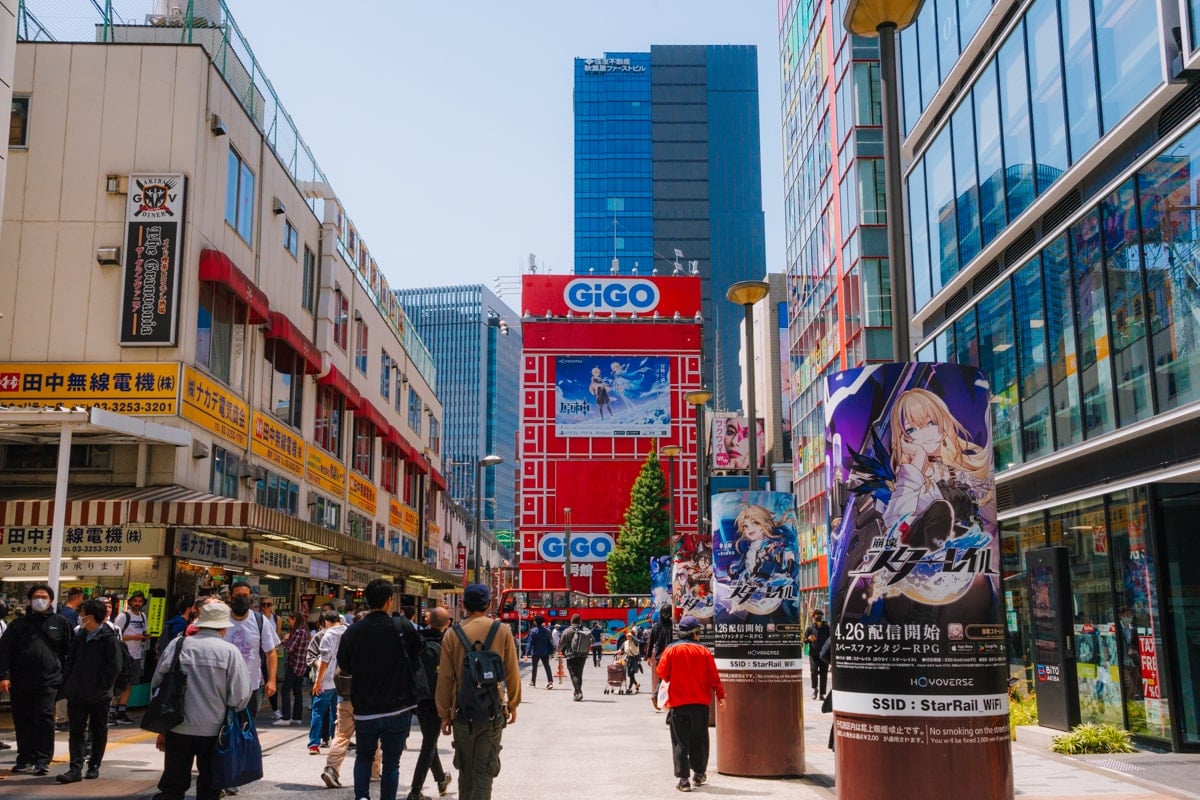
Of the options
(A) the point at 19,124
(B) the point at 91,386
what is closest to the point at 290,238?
(A) the point at 19,124

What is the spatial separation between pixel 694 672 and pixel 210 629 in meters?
5.05

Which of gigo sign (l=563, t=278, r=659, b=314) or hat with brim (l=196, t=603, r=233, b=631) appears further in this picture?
gigo sign (l=563, t=278, r=659, b=314)

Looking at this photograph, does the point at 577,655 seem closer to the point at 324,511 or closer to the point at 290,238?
the point at 324,511

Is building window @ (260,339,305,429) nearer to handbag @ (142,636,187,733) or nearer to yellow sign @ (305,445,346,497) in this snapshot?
yellow sign @ (305,445,346,497)

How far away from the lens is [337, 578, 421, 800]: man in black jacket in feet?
28.5

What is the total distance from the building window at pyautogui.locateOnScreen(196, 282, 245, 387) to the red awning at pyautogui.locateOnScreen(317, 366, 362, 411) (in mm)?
6989

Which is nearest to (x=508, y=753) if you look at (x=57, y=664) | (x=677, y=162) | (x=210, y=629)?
(x=57, y=664)

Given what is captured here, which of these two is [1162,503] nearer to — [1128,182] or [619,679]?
[1128,182]

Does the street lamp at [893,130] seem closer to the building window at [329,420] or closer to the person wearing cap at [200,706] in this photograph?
the person wearing cap at [200,706]

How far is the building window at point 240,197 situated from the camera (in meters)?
23.4

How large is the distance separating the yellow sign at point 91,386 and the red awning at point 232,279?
6.72ft

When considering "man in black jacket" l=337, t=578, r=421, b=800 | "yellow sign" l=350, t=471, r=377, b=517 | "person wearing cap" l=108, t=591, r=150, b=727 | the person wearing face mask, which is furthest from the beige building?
"yellow sign" l=350, t=471, r=377, b=517

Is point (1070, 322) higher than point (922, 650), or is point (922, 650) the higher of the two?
point (1070, 322)

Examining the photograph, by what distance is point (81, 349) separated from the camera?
2028cm
